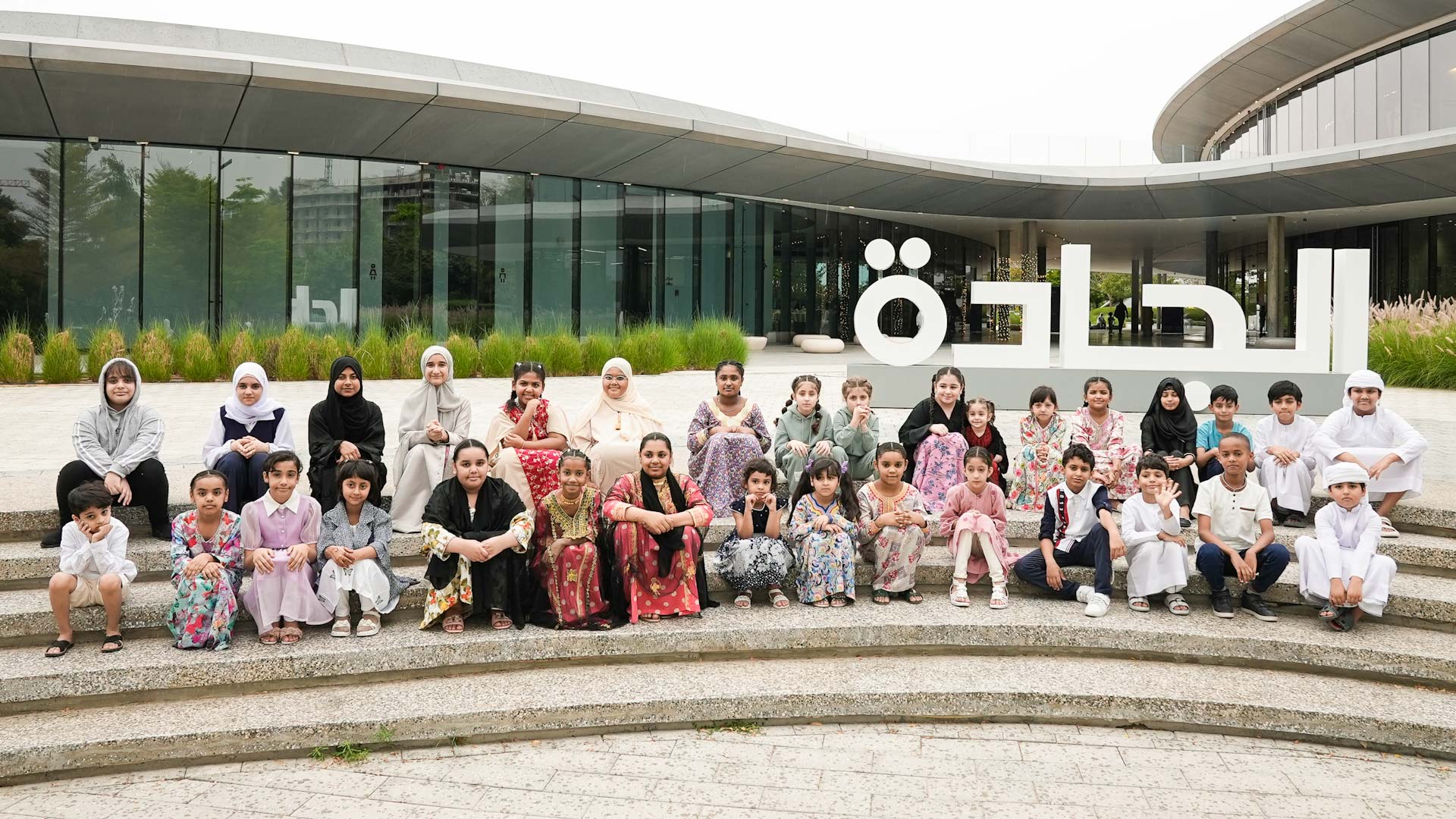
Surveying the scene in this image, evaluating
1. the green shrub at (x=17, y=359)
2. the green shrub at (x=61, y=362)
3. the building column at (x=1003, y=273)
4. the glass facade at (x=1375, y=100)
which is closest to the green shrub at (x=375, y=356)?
the green shrub at (x=61, y=362)

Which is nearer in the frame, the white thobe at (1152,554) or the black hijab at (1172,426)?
the white thobe at (1152,554)

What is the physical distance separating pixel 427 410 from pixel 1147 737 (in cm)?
453

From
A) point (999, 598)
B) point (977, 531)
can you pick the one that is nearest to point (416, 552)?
point (977, 531)

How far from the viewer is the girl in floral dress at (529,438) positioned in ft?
20.2

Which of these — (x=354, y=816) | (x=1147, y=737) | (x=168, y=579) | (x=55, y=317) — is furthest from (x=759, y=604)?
(x=55, y=317)

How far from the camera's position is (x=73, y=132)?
15.2 m

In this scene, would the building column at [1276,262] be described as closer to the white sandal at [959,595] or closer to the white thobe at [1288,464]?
Result: the white thobe at [1288,464]

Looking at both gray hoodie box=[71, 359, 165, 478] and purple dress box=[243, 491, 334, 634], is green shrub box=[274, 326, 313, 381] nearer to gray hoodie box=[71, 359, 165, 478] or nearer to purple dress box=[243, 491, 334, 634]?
gray hoodie box=[71, 359, 165, 478]

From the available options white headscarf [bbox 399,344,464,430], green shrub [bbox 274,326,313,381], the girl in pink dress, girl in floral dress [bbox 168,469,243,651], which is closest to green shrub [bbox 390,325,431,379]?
green shrub [bbox 274,326,313,381]

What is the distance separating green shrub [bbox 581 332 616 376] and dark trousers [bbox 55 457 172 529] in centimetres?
955

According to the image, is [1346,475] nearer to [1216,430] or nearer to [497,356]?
[1216,430]

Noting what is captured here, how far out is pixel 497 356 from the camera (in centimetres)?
1484

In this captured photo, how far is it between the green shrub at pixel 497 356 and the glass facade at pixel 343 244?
350cm

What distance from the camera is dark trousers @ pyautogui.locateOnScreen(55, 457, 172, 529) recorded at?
5566 millimetres
